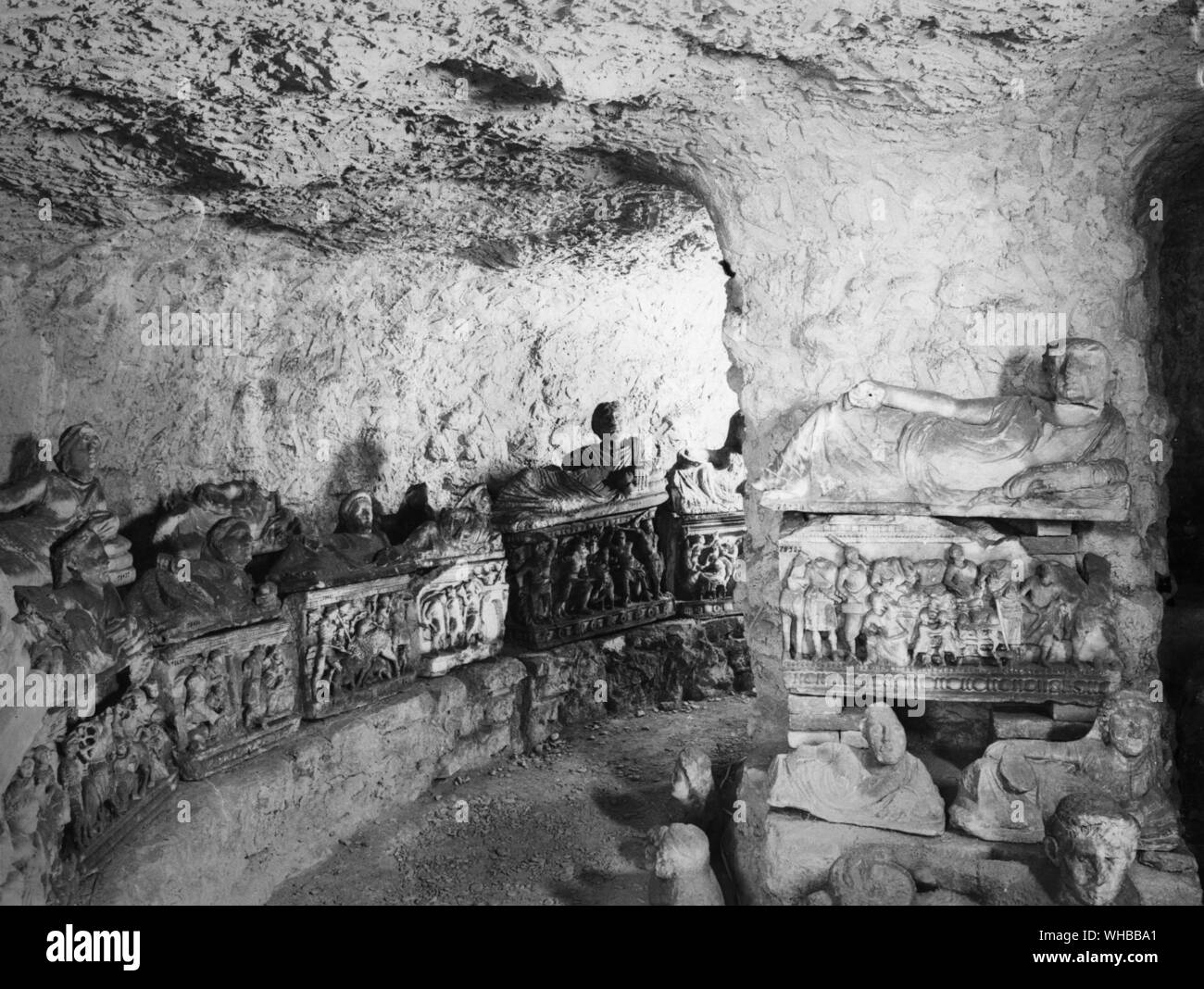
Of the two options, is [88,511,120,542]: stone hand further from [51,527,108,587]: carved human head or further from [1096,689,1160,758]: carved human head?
[1096,689,1160,758]: carved human head

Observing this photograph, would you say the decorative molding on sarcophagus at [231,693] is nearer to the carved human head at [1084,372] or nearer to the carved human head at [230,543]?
the carved human head at [230,543]

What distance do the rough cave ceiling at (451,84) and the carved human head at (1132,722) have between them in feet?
8.77

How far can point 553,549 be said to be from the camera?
7.82 meters

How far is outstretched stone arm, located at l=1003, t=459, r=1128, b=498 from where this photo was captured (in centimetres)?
→ 477

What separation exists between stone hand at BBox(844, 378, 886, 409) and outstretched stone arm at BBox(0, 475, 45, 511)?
373 cm

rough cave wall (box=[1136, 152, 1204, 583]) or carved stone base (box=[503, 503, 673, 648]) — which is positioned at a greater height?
rough cave wall (box=[1136, 152, 1204, 583])

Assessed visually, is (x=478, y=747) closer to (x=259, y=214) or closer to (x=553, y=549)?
(x=553, y=549)

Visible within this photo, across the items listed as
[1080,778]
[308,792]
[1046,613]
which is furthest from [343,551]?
[1080,778]

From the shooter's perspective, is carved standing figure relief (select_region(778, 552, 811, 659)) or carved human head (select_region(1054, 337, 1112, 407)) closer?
carved human head (select_region(1054, 337, 1112, 407))

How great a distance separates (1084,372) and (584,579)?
159 inches

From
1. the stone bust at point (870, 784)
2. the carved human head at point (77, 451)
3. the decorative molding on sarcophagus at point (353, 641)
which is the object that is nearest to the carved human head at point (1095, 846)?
the stone bust at point (870, 784)

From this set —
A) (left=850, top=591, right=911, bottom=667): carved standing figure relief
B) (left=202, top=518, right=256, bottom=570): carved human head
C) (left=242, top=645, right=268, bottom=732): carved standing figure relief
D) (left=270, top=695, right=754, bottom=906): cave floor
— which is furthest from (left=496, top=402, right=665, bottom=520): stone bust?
(left=850, top=591, right=911, bottom=667): carved standing figure relief

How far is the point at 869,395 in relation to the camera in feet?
16.8

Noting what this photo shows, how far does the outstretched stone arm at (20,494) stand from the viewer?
4.98 metres
